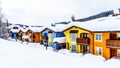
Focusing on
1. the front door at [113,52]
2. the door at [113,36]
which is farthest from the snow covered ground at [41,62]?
the front door at [113,52]

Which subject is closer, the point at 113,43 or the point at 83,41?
the point at 113,43

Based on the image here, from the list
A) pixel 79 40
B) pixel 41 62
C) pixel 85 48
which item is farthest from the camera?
pixel 85 48

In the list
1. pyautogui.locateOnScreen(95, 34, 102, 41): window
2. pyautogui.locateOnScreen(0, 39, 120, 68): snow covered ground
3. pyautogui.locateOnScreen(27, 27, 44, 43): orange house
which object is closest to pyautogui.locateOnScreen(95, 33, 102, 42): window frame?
pyautogui.locateOnScreen(95, 34, 102, 41): window

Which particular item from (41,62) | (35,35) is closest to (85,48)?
(35,35)

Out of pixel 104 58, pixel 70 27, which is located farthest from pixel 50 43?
pixel 104 58

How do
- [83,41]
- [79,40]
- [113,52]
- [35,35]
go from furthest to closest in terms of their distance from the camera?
1. [35,35]
2. [79,40]
3. [83,41]
4. [113,52]

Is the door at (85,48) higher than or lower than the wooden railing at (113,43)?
lower

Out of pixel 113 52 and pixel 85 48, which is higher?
pixel 85 48

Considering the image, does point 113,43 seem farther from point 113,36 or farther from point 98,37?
point 98,37

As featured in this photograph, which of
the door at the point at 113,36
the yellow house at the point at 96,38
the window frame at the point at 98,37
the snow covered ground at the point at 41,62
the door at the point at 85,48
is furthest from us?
the door at the point at 85,48

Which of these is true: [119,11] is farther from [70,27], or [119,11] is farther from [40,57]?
[40,57]

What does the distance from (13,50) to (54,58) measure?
1.41 meters

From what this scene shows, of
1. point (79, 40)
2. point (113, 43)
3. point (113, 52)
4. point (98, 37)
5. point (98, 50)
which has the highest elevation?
point (98, 37)

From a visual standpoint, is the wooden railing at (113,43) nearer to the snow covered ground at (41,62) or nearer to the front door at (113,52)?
the front door at (113,52)
